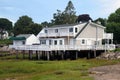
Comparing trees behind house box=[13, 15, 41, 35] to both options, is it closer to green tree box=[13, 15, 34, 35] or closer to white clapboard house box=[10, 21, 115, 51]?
green tree box=[13, 15, 34, 35]

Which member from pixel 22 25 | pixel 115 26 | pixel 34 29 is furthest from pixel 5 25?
pixel 115 26

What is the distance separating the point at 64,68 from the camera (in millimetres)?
49562

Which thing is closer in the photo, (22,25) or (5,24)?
(22,25)

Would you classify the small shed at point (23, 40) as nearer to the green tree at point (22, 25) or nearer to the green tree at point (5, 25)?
the green tree at point (22, 25)

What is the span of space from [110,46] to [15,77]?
3090 cm

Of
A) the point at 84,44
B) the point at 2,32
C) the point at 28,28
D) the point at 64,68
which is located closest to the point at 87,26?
the point at 84,44

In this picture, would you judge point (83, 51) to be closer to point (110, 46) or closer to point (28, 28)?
point (110, 46)

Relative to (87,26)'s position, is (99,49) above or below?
below

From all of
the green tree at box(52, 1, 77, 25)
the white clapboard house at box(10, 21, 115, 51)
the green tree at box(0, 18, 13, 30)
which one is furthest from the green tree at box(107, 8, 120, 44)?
the green tree at box(0, 18, 13, 30)

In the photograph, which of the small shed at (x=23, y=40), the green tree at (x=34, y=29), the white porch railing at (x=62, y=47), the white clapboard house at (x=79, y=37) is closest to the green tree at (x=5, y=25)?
the green tree at (x=34, y=29)

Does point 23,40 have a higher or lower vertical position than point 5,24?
lower

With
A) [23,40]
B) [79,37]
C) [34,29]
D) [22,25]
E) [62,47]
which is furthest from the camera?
[22,25]

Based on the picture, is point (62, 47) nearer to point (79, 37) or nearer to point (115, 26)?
point (79, 37)

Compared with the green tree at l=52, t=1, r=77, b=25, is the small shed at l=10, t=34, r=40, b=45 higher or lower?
lower
